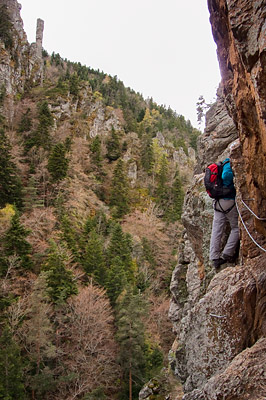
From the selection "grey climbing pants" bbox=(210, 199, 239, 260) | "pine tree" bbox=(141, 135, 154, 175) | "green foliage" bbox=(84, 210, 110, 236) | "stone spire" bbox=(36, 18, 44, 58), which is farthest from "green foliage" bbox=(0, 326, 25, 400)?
"stone spire" bbox=(36, 18, 44, 58)

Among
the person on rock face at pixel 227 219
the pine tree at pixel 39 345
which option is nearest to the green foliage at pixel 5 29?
the pine tree at pixel 39 345

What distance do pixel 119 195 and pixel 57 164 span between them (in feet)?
38.1

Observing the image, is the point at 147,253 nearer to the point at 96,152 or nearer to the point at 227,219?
the point at 96,152

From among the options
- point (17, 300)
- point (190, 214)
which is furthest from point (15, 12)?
point (190, 214)

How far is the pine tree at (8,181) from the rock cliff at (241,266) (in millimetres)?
25682

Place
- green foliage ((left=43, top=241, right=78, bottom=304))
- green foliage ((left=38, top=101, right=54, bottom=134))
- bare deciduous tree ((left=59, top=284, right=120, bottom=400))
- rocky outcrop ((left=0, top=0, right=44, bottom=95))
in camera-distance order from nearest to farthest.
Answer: bare deciduous tree ((left=59, top=284, right=120, bottom=400)) < green foliage ((left=43, top=241, right=78, bottom=304)) < green foliage ((left=38, top=101, right=54, bottom=134)) < rocky outcrop ((left=0, top=0, right=44, bottom=95))

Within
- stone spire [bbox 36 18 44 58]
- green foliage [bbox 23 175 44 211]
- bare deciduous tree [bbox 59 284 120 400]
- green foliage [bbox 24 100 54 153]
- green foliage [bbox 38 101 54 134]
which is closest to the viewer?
bare deciduous tree [bbox 59 284 120 400]

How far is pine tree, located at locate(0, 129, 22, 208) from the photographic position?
93.0 feet

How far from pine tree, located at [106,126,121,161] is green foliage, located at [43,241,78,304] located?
106 ft

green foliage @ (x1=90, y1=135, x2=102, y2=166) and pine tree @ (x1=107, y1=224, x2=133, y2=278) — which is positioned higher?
green foliage @ (x1=90, y1=135, x2=102, y2=166)

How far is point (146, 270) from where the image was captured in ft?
110

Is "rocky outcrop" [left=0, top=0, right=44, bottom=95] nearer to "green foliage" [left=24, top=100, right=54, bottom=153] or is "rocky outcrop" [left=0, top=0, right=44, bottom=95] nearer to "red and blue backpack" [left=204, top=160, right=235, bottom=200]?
"green foliage" [left=24, top=100, right=54, bottom=153]

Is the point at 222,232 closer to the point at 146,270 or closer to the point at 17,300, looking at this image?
the point at 17,300

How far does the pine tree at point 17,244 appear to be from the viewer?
21328 mm
